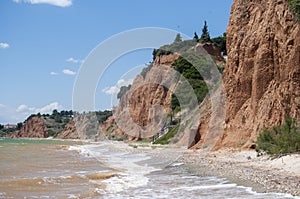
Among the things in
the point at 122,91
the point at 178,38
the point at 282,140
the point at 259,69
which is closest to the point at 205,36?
the point at 178,38

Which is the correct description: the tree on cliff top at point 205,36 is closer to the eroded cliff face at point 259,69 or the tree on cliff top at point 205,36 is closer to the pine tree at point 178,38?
the pine tree at point 178,38

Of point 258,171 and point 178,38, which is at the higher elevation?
point 178,38

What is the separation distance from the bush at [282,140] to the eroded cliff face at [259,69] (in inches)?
81.2

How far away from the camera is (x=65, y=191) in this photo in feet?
45.2

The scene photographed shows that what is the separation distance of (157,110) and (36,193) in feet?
193

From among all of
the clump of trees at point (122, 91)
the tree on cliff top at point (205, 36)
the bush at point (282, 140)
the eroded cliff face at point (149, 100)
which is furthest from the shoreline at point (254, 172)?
the clump of trees at point (122, 91)

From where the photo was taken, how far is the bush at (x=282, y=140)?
681 inches

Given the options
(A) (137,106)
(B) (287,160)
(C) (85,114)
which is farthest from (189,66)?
(C) (85,114)

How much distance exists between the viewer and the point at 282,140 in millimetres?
17828

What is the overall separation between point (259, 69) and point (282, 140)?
26.8 ft

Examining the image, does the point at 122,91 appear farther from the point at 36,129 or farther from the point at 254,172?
the point at 36,129

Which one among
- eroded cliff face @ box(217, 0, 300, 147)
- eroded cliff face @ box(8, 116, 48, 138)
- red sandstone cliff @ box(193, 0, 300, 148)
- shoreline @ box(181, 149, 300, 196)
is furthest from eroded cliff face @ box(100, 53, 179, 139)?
eroded cliff face @ box(8, 116, 48, 138)

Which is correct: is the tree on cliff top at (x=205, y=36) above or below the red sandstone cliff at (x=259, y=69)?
above

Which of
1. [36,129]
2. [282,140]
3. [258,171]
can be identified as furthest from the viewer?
[36,129]
